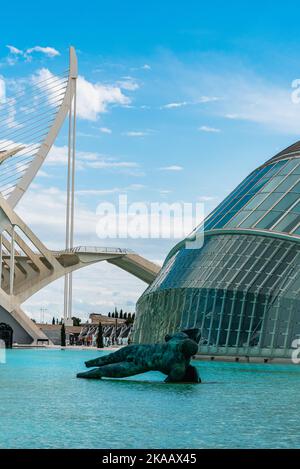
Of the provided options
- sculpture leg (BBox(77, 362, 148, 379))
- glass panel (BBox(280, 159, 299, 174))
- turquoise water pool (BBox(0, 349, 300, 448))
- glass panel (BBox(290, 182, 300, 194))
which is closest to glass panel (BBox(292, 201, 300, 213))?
glass panel (BBox(290, 182, 300, 194))

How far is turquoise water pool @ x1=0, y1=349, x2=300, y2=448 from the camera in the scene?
13.7 m

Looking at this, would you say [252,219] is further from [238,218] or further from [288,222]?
[288,222]

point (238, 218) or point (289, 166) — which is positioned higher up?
point (289, 166)

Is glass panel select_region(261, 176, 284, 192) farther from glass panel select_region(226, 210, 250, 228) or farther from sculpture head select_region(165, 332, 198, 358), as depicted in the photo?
sculpture head select_region(165, 332, 198, 358)

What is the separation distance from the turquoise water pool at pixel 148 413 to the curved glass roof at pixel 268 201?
13.8 metres

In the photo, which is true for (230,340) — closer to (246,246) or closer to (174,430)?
(246,246)

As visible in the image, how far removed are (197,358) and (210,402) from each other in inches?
752

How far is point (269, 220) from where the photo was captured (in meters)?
39.5

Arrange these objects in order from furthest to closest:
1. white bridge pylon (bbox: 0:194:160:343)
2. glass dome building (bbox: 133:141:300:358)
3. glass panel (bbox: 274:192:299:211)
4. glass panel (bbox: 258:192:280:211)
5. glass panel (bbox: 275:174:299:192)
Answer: white bridge pylon (bbox: 0:194:160:343) → glass panel (bbox: 275:174:299:192) → glass panel (bbox: 258:192:280:211) → glass panel (bbox: 274:192:299:211) → glass dome building (bbox: 133:141:300:358)

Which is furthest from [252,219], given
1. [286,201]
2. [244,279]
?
[244,279]

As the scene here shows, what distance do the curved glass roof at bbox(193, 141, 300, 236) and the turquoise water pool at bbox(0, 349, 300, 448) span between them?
13.8 meters

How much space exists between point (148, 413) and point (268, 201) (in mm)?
25631

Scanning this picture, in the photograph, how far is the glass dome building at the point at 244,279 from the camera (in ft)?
120

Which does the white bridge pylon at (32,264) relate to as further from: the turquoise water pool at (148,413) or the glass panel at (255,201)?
the turquoise water pool at (148,413)
